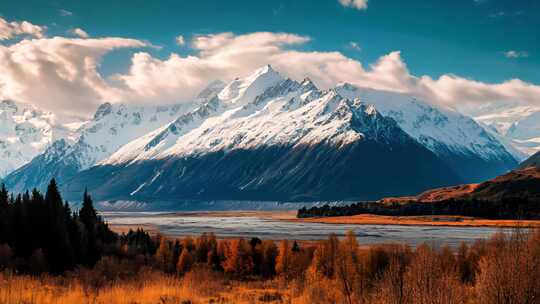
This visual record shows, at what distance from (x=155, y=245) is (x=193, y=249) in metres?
13.0

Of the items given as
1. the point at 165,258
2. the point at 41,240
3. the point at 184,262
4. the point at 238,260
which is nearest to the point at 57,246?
the point at 41,240

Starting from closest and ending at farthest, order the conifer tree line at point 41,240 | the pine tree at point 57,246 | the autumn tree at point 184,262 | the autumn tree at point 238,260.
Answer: the conifer tree line at point 41,240, the pine tree at point 57,246, the autumn tree at point 184,262, the autumn tree at point 238,260

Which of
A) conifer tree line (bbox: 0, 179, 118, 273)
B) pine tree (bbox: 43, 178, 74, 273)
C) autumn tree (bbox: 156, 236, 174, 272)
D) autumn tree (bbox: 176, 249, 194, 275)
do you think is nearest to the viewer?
conifer tree line (bbox: 0, 179, 118, 273)

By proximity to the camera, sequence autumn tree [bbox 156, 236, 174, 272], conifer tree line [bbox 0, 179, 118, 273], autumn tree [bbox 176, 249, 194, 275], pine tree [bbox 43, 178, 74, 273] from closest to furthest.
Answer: conifer tree line [bbox 0, 179, 118, 273] → pine tree [bbox 43, 178, 74, 273] → autumn tree [bbox 176, 249, 194, 275] → autumn tree [bbox 156, 236, 174, 272]

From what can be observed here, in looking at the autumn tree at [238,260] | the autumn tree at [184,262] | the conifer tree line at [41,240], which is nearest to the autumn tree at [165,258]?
the autumn tree at [184,262]

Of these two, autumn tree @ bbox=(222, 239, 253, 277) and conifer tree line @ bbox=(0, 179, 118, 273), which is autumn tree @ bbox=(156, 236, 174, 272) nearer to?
autumn tree @ bbox=(222, 239, 253, 277)

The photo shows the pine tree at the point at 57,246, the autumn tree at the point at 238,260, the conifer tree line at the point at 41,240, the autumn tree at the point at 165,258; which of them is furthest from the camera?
the autumn tree at the point at 238,260

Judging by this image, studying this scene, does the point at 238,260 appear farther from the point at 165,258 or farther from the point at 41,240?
the point at 41,240

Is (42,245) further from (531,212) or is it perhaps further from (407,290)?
(531,212)

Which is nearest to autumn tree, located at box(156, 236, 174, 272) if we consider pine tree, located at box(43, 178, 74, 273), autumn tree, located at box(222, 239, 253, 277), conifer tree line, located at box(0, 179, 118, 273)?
autumn tree, located at box(222, 239, 253, 277)

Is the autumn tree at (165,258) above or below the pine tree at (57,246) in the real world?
below

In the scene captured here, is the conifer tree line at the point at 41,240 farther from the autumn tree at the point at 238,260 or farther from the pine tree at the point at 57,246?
the autumn tree at the point at 238,260

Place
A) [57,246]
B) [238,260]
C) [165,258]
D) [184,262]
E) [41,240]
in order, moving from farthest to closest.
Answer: [165,258]
[238,260]
[184,262]
[41,240]
[57,246]

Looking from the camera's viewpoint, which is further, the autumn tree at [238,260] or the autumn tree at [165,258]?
the autumn tree at [238,260]
